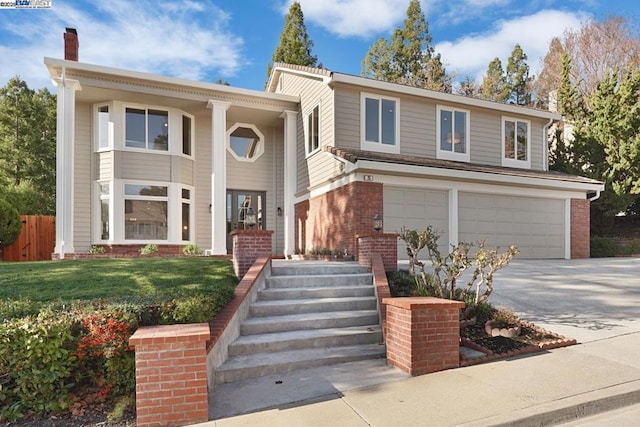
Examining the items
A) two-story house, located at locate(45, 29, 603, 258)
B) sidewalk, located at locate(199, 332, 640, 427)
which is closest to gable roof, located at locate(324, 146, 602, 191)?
two-story house, located at locate(45, 29, 603, 258)

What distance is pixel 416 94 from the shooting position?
41.1 ft

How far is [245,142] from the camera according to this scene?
1481 cm

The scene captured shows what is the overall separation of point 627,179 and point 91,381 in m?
19.6

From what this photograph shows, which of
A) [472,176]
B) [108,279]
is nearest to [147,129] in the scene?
[108,279]

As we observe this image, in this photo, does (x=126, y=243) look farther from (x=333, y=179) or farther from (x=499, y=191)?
(x=499, y=191)

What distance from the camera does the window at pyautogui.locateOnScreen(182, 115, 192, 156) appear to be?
526 inches

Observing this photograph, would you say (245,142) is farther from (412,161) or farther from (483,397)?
(483,397)

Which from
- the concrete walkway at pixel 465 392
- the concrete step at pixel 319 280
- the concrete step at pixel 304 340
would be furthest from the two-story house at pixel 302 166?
the concrete walkway at pixel 465 392

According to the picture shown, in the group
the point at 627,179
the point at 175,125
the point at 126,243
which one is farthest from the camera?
the point at 627,179

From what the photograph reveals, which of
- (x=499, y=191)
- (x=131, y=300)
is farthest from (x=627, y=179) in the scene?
(x=131, y=300)

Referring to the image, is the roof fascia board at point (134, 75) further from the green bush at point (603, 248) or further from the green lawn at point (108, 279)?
the green bush at point (603, 248)

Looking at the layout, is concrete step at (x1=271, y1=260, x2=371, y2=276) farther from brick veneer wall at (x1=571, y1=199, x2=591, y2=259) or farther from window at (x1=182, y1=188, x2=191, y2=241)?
brick veneer wall at (x1=571, y1=199, x2=591, y2=259)

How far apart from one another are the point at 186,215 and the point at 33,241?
558 centimetres

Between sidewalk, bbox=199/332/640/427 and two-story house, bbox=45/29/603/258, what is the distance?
241 inches
